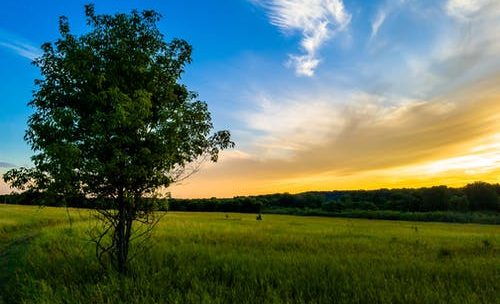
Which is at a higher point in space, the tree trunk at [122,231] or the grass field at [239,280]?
the tree trunk at [122,231]

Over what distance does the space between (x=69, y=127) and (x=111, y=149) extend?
1264 mm

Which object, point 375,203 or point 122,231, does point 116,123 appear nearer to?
point 122,231

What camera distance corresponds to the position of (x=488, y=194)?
130 m

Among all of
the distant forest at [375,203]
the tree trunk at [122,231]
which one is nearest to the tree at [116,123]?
the tree trunk at [122,231]

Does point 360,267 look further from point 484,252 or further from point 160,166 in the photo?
point 484,252

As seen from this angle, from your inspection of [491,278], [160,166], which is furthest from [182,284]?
[491,278]

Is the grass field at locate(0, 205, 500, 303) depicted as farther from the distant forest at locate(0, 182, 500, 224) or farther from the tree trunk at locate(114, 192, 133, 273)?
the distant forest at locate(0, 182, 500, 224)

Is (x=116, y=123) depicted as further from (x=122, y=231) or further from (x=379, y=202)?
(x=379, y=202)

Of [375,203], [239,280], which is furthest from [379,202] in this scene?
[239,280]

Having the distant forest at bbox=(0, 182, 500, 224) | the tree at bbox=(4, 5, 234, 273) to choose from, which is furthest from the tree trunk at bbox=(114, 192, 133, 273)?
the distant forest at bbox=(0, 182, 500, 224)

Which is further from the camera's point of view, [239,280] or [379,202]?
[379,202]

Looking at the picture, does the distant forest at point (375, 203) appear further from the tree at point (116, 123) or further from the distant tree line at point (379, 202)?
the tree at point (116, 123)

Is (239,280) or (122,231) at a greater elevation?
(122,231)

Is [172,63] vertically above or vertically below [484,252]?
above
